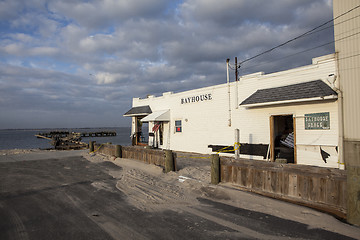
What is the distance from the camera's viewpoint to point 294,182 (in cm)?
679

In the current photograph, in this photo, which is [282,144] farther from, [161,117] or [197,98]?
[161,117]

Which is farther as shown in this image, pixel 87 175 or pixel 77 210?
pixel 87 175

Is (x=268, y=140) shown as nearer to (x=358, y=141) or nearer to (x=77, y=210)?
(x=358, y=141)

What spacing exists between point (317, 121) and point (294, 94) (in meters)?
1.71

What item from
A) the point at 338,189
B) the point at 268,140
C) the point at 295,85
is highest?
the point at 295,85

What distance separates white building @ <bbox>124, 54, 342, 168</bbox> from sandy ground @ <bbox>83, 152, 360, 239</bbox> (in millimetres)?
4721

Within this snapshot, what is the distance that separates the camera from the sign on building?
10.7 meters

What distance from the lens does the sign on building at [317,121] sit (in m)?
10.7

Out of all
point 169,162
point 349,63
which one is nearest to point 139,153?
point 169,162

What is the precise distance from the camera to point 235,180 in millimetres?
8312

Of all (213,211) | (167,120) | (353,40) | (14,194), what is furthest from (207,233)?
(167,120)

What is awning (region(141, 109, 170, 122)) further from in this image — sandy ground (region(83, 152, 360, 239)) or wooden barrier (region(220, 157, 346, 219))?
wooden barrier (region(220, 157, 346, 219))

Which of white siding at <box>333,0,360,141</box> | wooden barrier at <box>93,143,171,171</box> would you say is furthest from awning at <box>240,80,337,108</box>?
wooden barrier at <box>93,143,171,171</box>

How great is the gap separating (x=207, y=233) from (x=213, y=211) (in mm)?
1401
